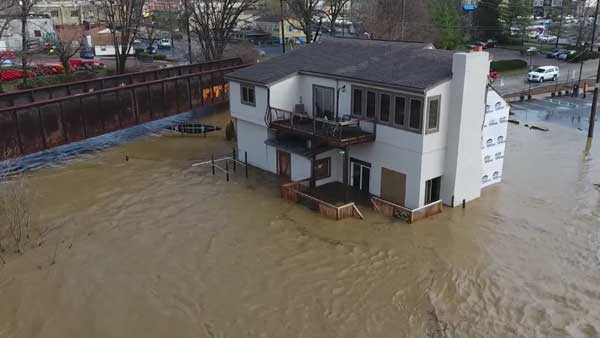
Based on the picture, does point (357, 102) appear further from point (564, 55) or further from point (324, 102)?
point (564, 55)

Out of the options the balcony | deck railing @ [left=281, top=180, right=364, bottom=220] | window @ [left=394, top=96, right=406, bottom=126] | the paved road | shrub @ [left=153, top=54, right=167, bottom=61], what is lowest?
deck railing @ [left=281, top=180, right=364, bottom=220]

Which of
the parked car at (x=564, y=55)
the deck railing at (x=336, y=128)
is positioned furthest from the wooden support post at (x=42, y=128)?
the parked car at (x=564, y=55)

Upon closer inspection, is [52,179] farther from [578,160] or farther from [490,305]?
[578,160]

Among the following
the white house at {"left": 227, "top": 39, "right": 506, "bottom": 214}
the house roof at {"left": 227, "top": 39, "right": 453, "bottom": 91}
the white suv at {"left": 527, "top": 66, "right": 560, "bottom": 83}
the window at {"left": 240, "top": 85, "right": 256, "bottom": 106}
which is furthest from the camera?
the white suv at {"left": 527, "top": 66, "right": 560, "bottom": 83}

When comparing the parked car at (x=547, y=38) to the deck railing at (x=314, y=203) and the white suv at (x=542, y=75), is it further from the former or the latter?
the deck railing at (x=314, y=203)

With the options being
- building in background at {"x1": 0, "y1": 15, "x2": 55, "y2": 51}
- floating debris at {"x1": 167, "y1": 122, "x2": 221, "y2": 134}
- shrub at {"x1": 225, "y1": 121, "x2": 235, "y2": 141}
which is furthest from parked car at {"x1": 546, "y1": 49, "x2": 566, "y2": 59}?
building in background at {"x1": 0, "y1": 15, "x2": 55, "y2": 51}

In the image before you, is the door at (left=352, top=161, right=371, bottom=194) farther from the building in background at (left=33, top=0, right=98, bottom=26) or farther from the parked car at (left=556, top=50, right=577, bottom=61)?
the building in background at (left=33, top=0, right=98, bottom=26)
